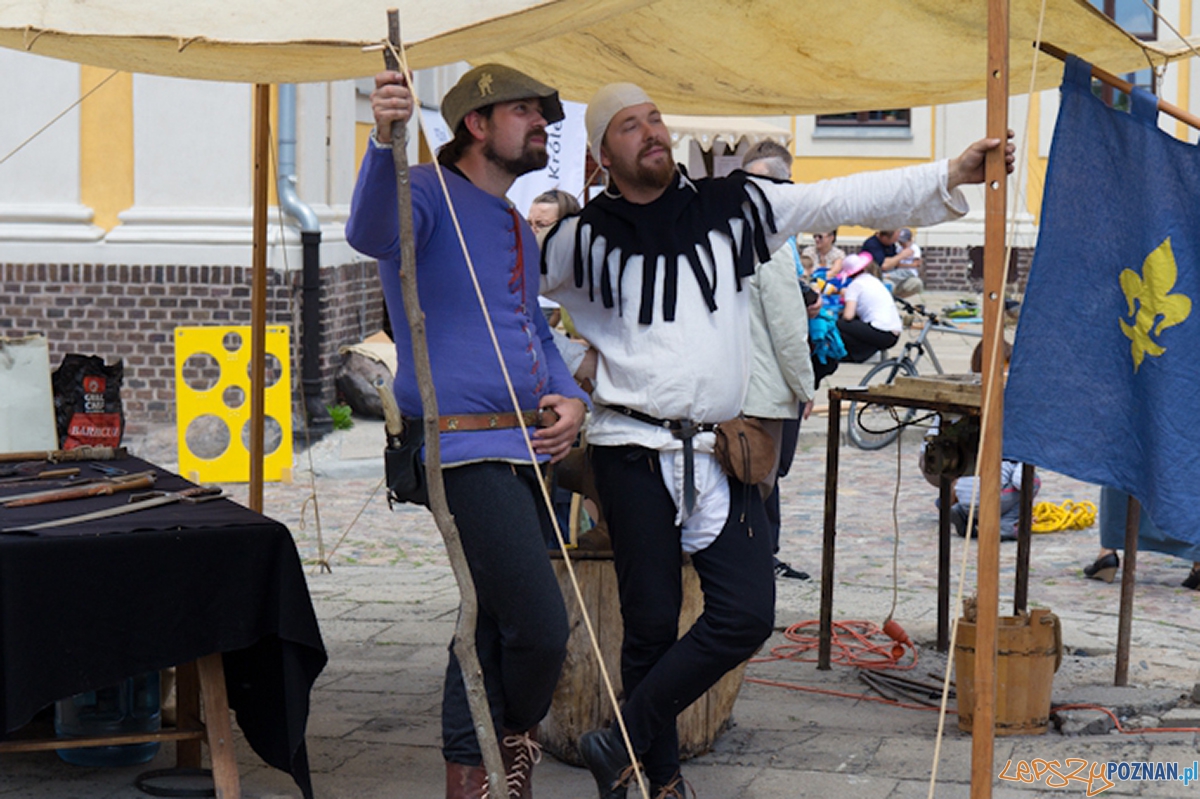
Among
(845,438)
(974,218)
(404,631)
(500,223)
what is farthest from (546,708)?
(974,218)

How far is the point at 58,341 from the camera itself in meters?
11.4

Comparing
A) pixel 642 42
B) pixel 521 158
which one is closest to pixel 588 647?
pixel 521 158

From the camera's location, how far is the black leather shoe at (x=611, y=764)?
390cm

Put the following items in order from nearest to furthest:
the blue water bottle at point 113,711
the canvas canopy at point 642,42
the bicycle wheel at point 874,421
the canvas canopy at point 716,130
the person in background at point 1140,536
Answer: the canvas canopy at point 642,42 < the blue water bottle at point 113,711 < the person in background at point 1140,536 < the bicycle wheel at point 874,421 < the canvas canopy at point 716,130

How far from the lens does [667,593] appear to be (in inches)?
154

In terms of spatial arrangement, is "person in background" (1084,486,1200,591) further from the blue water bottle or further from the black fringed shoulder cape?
the blue water bottle

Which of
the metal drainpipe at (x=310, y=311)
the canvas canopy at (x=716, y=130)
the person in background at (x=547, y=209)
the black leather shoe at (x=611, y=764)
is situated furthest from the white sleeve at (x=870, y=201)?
the canvas canopy at (x=716, y=130)

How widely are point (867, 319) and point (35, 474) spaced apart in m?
5.89

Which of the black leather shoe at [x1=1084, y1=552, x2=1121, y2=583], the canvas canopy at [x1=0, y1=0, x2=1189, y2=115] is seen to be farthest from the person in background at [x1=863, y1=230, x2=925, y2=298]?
the canvas canopy at [x1=0, y1=0, x2=1189, y2=115]

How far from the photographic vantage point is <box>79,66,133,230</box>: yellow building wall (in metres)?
11.2

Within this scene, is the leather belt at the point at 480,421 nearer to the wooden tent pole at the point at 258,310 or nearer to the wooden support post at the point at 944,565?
the wooden tent pole at the point at 258,310

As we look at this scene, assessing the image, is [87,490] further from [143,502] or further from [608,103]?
[608,103]

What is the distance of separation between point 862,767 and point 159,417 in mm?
8108

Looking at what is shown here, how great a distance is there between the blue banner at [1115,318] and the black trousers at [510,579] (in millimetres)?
1327
